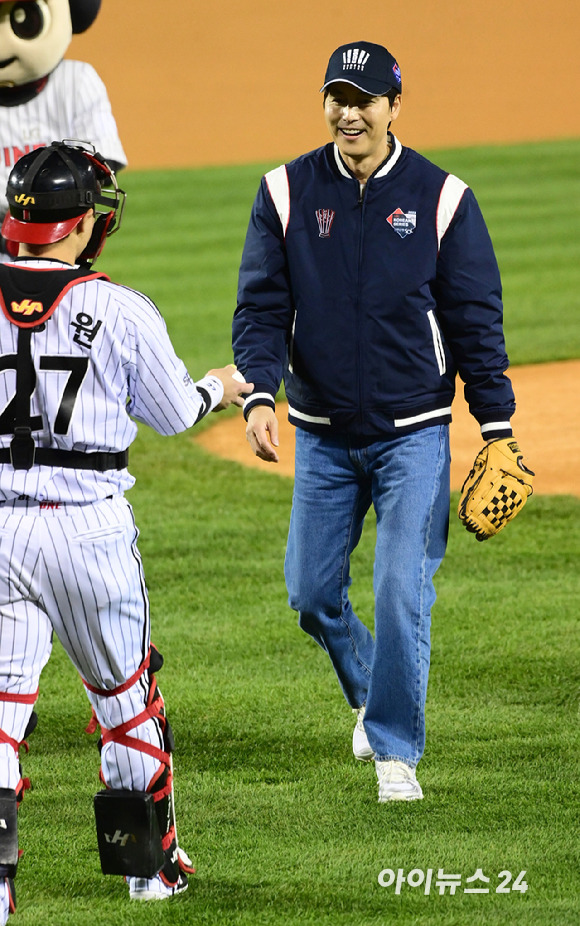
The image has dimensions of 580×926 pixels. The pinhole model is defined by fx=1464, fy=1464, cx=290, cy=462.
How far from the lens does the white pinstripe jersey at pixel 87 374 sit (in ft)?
11.4

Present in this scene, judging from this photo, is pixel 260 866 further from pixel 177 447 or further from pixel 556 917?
pixel 177 447

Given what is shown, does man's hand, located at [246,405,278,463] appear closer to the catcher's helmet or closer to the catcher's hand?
the catcher's hand

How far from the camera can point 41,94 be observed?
6.16 meters

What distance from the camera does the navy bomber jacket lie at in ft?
15.2

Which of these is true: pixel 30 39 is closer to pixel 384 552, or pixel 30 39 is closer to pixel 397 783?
pixel 384 552

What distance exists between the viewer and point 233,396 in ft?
13.4

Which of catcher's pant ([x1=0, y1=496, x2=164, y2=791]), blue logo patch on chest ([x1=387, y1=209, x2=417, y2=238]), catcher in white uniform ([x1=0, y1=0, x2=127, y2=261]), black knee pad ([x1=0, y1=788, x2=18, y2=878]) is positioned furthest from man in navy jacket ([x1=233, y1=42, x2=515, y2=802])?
catcher in white uniform ([x1=0, y1=0, x2=127, y2=261])

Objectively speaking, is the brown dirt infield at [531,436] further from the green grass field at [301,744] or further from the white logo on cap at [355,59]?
the white logo on cap at [355,59]

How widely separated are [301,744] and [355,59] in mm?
2367

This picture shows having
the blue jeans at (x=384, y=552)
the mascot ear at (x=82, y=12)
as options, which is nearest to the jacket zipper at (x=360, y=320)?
the blue jeans at (x=384, y=552)

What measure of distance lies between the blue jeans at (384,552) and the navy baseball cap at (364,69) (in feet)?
3.63

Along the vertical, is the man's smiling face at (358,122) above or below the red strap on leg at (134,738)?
above

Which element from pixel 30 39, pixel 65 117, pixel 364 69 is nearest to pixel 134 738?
pixel 364 69

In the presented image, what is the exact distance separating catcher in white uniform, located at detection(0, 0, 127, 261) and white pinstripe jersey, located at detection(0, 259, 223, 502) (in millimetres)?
2575
